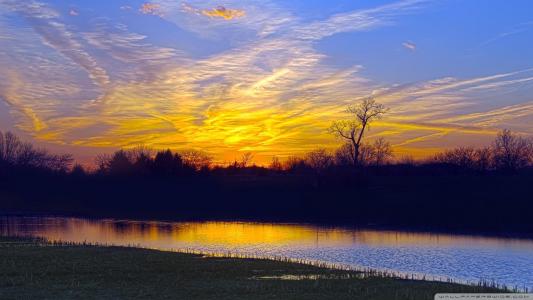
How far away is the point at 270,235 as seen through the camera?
212 feet

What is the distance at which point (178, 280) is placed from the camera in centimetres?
2833

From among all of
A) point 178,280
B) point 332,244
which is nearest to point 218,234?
point 332,244

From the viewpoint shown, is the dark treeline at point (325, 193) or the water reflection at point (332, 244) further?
the dark treeline at point (325, 193)

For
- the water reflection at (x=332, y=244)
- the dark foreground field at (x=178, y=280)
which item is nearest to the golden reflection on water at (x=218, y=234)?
the water reflection at (x=332, y=244)

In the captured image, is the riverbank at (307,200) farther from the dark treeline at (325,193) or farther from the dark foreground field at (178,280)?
the dark foreground field at (178,280)

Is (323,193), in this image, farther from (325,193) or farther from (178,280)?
(178,280)

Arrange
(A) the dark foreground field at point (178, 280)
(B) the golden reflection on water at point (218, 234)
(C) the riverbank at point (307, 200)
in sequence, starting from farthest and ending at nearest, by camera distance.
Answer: (C) the riverbank at point (307, 200)
(B) the golden reflection on water at point (218, 234)
(A) the dark foreground field at point (178, 280)

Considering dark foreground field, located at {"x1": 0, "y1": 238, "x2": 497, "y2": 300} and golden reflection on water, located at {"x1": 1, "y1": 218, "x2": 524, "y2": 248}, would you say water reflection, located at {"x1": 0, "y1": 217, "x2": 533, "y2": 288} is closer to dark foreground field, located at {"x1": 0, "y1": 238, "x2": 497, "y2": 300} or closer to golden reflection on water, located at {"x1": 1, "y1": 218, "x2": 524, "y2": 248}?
golden reflection on water, located at {"x1": 1, "y1": 218, "x2": 524, "y2": 248}

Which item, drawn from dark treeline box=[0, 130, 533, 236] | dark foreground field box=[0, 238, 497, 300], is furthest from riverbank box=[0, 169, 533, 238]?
dark foreground field box=[0, 238, 497, 300]

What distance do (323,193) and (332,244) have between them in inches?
1905

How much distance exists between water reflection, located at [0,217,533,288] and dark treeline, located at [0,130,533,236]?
1183cm

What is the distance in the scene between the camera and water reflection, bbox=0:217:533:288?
131 ft

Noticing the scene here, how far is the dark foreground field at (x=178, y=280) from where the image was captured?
2444 cm

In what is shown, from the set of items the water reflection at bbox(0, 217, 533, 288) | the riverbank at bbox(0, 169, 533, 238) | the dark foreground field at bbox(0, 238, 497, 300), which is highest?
the riverbank at bbox(0, 169, 533, 238)
